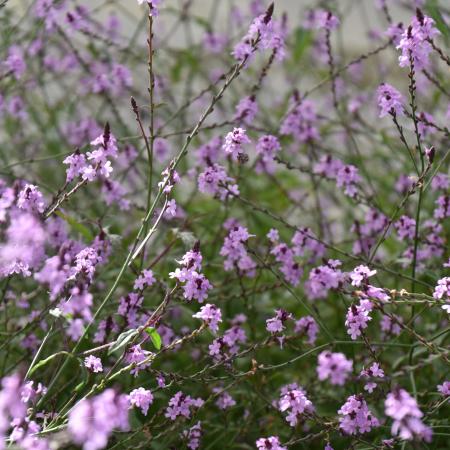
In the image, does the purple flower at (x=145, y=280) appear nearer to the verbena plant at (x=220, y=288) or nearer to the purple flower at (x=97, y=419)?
the verbena plant at (x=220, y=288)

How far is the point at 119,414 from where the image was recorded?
1012 mm

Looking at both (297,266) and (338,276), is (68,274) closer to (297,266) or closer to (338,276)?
(338,276)

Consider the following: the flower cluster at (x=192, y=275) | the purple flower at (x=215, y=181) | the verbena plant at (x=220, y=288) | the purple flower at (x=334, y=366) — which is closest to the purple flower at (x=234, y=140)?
the verbena plant at (x=220, y=288)

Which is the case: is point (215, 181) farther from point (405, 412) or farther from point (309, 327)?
point (405, 412)

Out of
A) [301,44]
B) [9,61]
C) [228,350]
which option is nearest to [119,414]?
[228,350]

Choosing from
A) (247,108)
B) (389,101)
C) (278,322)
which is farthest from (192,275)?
(247,108)

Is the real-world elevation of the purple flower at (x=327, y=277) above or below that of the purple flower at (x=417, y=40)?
below

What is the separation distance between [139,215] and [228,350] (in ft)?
4.30

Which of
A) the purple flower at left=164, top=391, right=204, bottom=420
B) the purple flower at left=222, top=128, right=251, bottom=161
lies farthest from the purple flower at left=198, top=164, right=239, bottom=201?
the purple flower at left=164, top=391, right=204, bottom=420

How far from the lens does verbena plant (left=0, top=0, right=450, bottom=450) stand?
54.5 inches

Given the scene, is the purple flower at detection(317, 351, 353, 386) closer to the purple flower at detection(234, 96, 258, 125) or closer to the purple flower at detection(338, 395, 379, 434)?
the purple flower at detection(338, 395, 379, 434)

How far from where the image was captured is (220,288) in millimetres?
2156

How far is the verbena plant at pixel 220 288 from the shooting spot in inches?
54.5

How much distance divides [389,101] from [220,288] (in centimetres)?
73
